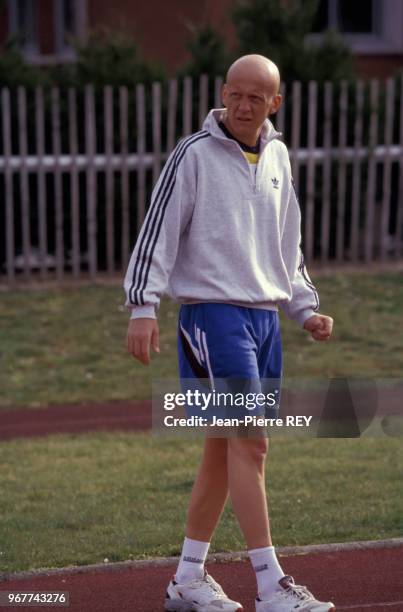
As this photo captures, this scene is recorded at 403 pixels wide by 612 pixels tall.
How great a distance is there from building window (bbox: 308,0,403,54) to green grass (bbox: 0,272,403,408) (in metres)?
6.05

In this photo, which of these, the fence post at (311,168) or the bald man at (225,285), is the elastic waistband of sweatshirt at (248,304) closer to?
the bald man at (225,285)

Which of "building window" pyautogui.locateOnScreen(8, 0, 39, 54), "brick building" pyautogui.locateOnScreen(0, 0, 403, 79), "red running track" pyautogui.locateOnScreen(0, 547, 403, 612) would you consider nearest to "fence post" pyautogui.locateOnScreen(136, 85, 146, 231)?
"brick building" pyautogui.locateOnScreen(0, 0, 403, 79)

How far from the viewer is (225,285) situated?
458 centimetres

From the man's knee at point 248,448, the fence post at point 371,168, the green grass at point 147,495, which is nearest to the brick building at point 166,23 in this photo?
the fence post at point 371,168

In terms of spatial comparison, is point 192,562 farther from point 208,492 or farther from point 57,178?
point 57,178

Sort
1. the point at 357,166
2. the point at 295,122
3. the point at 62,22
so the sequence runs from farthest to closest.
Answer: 1. the point at 62,22
2. the point at 357,166
3. the point at 295,122

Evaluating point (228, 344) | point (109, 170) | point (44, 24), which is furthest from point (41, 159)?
point (228, 344)

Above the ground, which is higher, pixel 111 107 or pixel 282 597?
pixel 111 107

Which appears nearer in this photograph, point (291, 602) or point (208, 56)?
point (291, 602)

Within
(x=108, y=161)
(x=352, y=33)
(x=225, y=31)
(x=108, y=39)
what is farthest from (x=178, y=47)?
(x=108, y=161)

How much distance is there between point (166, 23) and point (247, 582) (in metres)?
12.6

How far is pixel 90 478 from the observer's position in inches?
270

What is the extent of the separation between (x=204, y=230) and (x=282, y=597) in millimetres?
1251

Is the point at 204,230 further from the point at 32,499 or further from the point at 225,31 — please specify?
the point at 225,31
